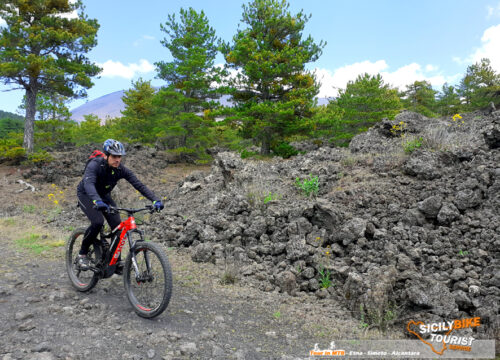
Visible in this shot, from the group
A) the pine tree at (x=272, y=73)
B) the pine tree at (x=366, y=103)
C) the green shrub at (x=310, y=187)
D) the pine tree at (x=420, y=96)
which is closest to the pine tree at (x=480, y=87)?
the pine tree at (x=420, y=96)

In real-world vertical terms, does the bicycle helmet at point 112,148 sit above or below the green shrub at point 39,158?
below

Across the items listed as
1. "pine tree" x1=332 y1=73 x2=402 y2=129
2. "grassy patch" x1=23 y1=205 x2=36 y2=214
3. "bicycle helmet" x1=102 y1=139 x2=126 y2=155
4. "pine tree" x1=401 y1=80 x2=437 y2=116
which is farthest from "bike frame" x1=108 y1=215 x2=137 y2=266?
"pine tree" x1=401 y1=80 x2=437 y2=116

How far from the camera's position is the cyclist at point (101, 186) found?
4.52 meters

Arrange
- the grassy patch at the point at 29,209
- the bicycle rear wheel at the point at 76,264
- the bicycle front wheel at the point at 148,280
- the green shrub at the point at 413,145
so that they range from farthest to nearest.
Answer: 1. the grassy patch at the point at 29,209
2. the green shrub at the point at 413,145
3. the bicycle rear wheel at the point at 76,264
4. the bicycle front wheel at the point at 148,280

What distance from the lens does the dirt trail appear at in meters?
3.46

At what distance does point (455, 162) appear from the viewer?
25.5 feet

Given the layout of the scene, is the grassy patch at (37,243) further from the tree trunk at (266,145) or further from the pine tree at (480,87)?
the pine tree at (480,87)

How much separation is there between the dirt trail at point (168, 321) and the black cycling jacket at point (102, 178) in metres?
1.66

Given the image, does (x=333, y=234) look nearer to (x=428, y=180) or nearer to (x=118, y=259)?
(x=428, y=180)

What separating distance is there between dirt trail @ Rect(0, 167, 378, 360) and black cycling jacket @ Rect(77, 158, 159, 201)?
5.46 ft

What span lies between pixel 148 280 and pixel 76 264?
177 centimetres

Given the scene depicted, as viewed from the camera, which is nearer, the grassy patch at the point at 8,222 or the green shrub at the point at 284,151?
the grassy patch at the point at 8,222

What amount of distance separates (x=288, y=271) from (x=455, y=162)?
5.49 meters

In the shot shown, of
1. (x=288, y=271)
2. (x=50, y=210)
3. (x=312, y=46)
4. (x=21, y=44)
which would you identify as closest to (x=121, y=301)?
(x=288, y=271)
